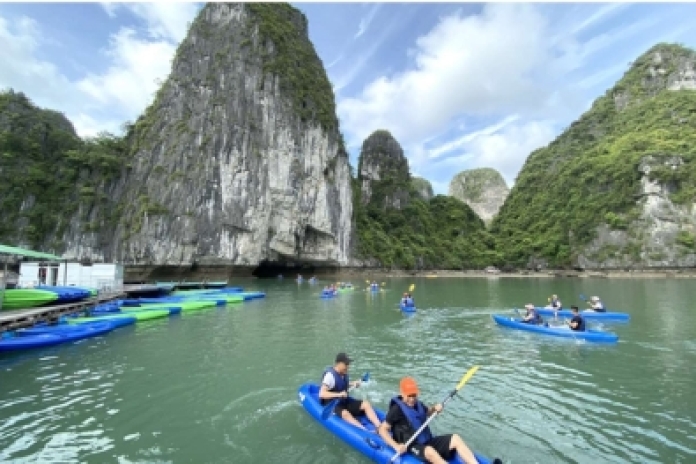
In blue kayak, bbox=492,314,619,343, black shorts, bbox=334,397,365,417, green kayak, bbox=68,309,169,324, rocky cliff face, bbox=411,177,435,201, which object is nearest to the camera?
black shorts, bbox=334,397,365,417

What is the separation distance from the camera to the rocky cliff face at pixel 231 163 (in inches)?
1833

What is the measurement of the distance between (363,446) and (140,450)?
367cm

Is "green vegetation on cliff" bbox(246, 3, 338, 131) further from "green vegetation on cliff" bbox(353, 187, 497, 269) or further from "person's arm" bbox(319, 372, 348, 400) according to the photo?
"person's arm" bbox(319, 372, 348, 400)

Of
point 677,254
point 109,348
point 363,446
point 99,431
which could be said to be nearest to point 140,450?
point 99,431

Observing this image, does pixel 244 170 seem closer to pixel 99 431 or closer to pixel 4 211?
pixel 4 211

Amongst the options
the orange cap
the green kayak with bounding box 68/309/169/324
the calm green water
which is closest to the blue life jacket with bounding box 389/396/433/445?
the orange cap

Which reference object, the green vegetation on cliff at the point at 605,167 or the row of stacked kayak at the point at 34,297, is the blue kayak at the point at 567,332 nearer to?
the row of stacked kayak at the point at 34,297

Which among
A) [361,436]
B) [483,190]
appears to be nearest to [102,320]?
[361,436]

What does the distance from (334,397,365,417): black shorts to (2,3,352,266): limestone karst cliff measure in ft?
135

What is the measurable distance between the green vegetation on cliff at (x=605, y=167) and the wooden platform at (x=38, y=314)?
8038cm

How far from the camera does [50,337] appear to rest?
1455 centimetres

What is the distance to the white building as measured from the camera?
79.2ft

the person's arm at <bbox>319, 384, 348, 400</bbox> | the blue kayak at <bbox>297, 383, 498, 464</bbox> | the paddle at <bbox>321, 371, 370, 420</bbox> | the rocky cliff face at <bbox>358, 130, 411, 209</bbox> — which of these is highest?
the rocky cliff face at <bbox>358, 130, 411, 209</bbox>

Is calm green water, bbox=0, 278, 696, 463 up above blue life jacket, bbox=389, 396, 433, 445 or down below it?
below
